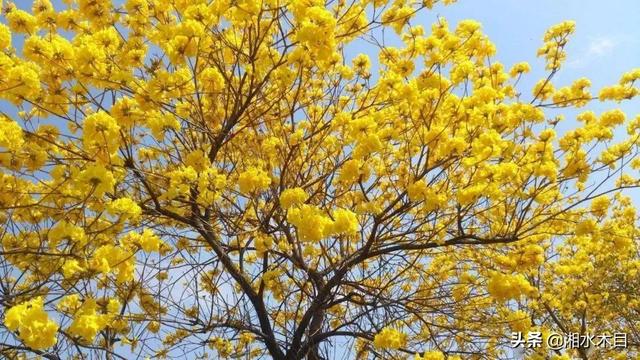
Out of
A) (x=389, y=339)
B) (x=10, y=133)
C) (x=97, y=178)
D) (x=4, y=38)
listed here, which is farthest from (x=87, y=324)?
(x=389, y=339)

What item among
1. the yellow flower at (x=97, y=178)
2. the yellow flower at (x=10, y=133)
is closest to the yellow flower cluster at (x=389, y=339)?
the yellow flower at (x=97, y=178)

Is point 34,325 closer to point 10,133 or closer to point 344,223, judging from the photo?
point 10,133

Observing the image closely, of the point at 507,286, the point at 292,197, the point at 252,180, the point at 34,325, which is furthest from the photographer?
the point at 507,286

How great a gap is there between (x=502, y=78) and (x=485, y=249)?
1.75 meters

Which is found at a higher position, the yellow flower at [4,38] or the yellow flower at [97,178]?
the yellow flower at [4,38]

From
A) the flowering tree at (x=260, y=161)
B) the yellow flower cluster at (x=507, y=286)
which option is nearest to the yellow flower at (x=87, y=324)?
the flowering tree at (x=260, y=161)

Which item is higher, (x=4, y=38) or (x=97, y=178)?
(x=4, y=38)

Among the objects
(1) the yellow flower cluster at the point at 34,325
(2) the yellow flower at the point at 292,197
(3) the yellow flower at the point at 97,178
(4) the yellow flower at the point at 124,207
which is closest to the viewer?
(1) the yellow flower cluster at the point at 34,325

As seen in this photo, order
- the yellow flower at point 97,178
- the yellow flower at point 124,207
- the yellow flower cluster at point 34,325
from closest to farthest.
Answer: the yellow flower cluster at point 34,325 → the yellow flower at point 97,178 → the yellow flower at point 124,207

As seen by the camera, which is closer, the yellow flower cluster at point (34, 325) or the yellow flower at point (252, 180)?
the yellow flower cluster at point (34, 325)

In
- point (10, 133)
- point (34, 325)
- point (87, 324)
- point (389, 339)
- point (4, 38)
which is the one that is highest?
point (4, 38)

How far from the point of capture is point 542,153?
164 inches

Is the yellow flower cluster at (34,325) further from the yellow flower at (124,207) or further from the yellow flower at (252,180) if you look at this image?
the yellow flower at (252,180)

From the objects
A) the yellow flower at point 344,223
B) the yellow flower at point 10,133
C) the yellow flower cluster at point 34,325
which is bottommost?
the yellow flower cluster at point 34,325
